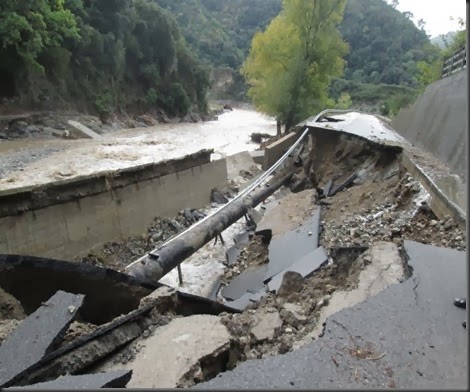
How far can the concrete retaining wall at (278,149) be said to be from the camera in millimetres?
17812

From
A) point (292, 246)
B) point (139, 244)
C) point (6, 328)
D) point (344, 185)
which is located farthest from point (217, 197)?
point (6, 328)

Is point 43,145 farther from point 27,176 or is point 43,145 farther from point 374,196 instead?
point 374,196

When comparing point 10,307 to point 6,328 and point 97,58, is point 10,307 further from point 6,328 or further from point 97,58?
point 97,58

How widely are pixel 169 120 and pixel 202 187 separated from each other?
3159cm

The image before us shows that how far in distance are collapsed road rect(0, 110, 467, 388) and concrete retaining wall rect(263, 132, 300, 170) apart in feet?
36.1

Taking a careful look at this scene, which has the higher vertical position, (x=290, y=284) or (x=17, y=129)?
(x=290, y=284)

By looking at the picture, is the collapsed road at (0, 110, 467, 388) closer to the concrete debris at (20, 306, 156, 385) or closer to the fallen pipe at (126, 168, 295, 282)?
the concrete debris at (20, 306, 156, 385)

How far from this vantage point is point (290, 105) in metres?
25.2

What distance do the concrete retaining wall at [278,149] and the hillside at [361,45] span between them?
43889 mm

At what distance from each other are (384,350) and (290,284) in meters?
2.49

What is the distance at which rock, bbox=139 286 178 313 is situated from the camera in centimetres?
398

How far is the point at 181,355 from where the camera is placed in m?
3.11

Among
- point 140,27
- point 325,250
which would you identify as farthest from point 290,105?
point 140,27

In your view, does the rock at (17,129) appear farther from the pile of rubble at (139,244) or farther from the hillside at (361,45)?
the hillside at (361,45)
